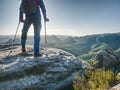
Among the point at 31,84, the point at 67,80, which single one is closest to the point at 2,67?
the point at 31,84

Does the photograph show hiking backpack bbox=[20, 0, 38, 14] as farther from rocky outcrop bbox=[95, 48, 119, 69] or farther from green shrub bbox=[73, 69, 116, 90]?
rocky outcrop bbox=[95, 48, 119, 69]

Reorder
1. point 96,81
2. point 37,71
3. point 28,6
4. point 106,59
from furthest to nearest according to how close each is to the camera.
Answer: point 106,59, point 28,6, point 37,71, point 96,81

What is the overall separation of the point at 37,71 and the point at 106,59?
11654 millimetres

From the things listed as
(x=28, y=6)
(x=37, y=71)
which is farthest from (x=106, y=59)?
(x=28, y=6)

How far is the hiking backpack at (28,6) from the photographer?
1495 centimetres

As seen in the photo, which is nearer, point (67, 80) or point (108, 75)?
point (108, 75)

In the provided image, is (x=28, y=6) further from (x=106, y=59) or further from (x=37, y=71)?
(x=106, y=59)

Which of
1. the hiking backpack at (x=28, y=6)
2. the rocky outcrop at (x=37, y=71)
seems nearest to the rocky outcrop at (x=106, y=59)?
the rocky outcrop at (x=37, y=71)

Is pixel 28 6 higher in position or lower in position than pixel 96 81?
higher

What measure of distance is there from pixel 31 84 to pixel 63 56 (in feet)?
13.5

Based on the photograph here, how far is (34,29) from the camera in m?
15.2

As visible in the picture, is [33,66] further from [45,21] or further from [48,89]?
[45,21]

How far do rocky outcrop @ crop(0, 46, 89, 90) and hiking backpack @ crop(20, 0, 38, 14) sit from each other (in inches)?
115

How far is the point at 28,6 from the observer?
15.0 meters
